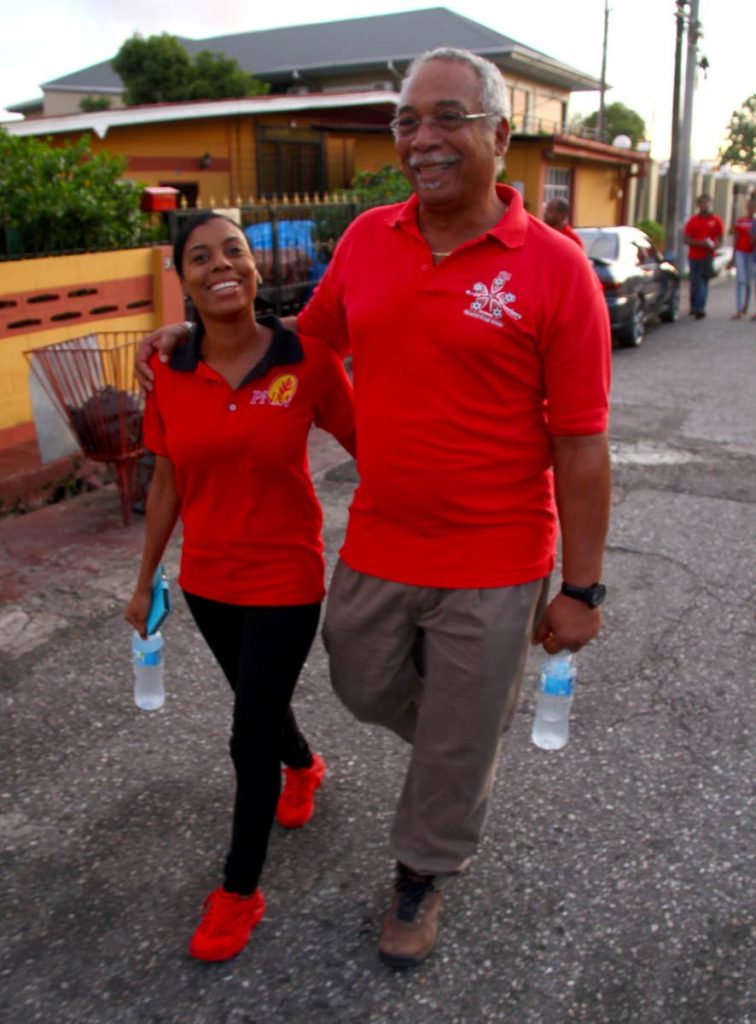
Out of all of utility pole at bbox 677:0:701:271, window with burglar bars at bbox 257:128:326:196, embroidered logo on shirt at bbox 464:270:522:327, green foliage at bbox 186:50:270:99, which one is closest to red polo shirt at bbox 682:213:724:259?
utility pole at bbox 677:0:701:271

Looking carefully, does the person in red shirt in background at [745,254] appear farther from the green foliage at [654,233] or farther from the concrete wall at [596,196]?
the green foliage at [654,233]

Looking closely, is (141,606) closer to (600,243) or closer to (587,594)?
(587,594)

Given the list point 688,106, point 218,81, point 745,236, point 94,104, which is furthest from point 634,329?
point 94,104

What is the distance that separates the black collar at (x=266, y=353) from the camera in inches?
99.1

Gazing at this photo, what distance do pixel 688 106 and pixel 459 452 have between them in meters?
23.0

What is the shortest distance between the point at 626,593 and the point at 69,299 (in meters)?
4.67

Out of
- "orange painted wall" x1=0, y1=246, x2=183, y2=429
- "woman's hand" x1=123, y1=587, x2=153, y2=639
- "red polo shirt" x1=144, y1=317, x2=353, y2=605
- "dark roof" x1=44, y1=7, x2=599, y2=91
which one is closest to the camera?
"red polo shirt" x1=144, y1=317, x2=353, y2=605

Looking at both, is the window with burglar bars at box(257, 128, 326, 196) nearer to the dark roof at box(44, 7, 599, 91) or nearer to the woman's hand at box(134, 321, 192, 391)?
the dark roof at box(44, 7, 599, 91)

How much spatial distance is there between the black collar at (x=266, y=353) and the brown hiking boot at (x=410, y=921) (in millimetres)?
1333

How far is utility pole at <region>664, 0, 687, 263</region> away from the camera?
75.7 ft

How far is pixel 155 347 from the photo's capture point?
2674 millimetres

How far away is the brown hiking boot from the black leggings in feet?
1.19

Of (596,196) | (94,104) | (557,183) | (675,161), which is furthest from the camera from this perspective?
(94,104)

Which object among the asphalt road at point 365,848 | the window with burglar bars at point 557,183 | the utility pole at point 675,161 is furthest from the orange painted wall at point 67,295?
the utility pole at point 675,161
